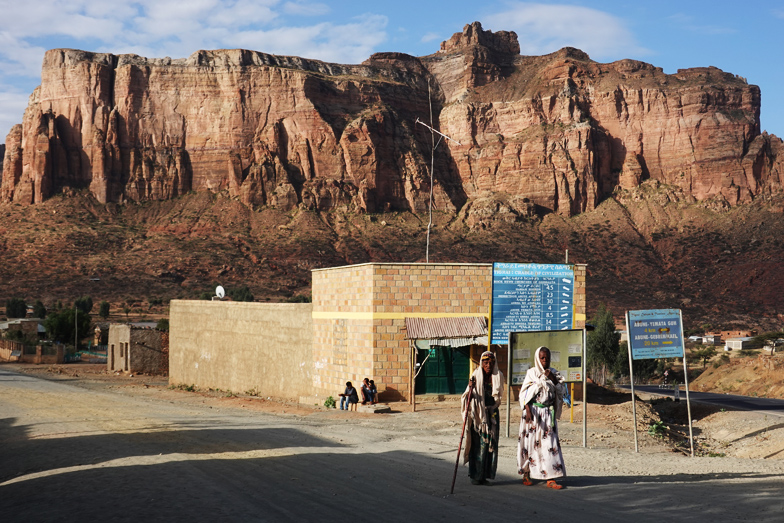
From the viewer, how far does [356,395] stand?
2172cm

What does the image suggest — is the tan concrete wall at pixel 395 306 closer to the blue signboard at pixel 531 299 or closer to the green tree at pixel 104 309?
the blue signboard at pixel 531 299

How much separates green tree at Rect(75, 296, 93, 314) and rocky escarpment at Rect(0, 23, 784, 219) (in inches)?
1297

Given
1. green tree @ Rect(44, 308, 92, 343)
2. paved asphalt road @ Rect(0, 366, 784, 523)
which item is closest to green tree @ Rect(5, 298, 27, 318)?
green tree @ Rect(44, 308, 92, 343)

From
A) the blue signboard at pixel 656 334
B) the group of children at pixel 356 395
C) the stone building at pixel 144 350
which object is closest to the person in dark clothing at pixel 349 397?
the group of children at pixel 356 395

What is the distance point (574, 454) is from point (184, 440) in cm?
701

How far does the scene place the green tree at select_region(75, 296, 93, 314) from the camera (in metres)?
69.2

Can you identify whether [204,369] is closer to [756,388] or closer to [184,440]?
[184,440]

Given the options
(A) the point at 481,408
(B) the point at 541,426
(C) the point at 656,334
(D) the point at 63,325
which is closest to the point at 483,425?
(A) the point at 481,408

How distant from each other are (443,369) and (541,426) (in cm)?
1230

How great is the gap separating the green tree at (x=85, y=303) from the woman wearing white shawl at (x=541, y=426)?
65.5 metres

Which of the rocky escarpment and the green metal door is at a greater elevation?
the rocky escarpment

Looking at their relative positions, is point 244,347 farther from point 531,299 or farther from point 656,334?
point 656,334

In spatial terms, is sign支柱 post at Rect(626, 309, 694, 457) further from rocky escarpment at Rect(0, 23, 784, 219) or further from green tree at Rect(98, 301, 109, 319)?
rocky escarpment at Rect(0, 23, 784, 219)

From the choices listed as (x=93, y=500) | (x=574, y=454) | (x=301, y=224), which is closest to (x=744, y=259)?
(x=301, y=224)
